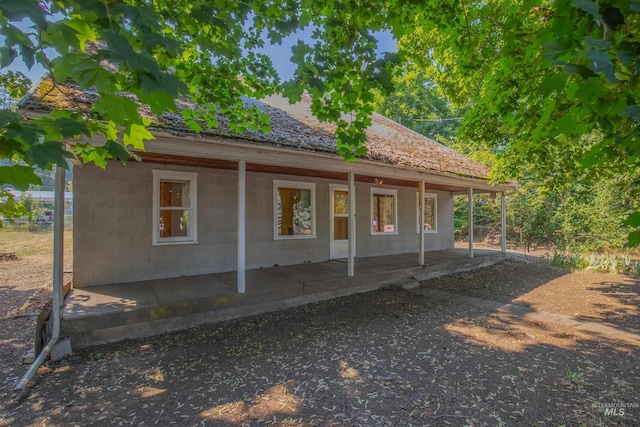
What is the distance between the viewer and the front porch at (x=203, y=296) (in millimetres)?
4328

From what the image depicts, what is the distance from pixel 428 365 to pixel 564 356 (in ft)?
5.90

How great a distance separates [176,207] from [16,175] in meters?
5.69

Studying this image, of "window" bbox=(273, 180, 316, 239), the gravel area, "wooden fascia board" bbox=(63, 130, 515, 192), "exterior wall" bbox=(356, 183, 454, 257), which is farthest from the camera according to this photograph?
"exterior wall" bbox=(356, 183, 454, 257)

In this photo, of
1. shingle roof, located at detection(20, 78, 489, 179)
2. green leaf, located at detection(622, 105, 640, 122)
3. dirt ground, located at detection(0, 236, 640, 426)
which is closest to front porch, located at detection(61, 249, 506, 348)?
dirt ground, located at detection(0, 236, 640, 426)

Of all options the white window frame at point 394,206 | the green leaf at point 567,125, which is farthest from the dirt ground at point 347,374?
the white window frame at point 394,206

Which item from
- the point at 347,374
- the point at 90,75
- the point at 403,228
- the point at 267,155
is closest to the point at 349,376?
the point at 347,374

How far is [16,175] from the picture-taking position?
1408 millimetres

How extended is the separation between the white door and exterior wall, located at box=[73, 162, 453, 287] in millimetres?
202

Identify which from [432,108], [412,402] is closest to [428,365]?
[412,402]

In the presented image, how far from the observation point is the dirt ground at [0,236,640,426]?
9.25 ft

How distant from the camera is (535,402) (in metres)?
2.98

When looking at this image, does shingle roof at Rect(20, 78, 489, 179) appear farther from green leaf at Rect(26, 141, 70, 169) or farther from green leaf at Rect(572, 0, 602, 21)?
green leaf at Rect(572, 0, 602, 21)

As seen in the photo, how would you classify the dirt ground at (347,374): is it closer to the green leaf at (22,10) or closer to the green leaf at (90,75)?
the green leaf at (90,75)

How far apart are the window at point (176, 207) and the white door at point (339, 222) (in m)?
3.85
